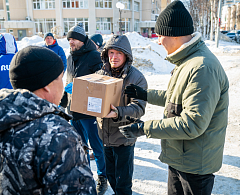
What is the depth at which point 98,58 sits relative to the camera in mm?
3451

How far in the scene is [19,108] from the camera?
106 cm

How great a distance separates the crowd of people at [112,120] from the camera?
3.44 ft

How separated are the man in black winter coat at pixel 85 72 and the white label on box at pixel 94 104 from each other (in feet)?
3.43

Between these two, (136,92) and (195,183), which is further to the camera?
(136,92)

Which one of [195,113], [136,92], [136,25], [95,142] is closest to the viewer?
[195,113]

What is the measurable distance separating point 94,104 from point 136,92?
58cm

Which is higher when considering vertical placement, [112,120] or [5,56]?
[5,56]

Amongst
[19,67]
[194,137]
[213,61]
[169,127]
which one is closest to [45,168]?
[19,67]

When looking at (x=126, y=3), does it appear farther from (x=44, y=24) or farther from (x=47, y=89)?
(x=47, y=89)

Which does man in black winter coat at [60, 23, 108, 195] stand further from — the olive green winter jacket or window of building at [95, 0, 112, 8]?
window of building at [95, 0, 112, 8]

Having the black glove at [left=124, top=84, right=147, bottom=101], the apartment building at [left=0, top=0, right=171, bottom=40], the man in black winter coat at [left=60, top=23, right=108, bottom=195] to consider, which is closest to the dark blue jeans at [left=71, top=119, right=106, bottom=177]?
the man in black winter coat at [left=60, top=23, right=108, bottom=195]

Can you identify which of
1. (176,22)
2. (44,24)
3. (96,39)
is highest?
(44,24)

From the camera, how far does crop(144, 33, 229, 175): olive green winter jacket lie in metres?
1.62

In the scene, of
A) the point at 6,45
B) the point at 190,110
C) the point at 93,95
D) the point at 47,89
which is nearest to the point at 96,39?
the point at 6,45
